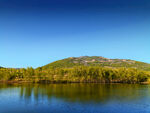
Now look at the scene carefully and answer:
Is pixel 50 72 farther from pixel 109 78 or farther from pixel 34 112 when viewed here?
pixel 34 112

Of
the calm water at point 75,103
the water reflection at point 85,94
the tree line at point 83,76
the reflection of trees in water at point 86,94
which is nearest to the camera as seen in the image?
the calm water at point 75,103

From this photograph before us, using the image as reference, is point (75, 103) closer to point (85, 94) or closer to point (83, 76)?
point (85, 94)

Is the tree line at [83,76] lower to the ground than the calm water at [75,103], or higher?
higher

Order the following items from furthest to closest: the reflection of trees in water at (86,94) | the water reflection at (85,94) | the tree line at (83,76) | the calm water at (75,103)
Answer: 1. the tree line at (83,76)
2. the reflection of trees in water at (86,94)
3. the water reflection at (85,94)
4. the calm water at (75,103)

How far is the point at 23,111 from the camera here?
31.7 m

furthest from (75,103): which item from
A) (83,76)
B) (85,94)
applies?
(83,76)

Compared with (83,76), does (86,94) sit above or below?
below

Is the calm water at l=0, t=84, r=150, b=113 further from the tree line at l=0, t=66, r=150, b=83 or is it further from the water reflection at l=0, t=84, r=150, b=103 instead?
the tree line at l=0, t=66, r=150, b=83

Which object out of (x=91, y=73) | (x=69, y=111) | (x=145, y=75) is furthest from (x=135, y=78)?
(x=69, y=111)

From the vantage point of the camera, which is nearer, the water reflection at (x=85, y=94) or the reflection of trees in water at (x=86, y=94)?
the water reflection at (x=85, y=94)

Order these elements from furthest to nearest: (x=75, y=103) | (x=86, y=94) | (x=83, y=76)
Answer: (x=83, y=76) < (x=86, y=94) < (x=75, y=103)

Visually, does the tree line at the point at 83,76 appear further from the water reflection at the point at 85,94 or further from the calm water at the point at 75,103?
the calm water at the point at 75,103

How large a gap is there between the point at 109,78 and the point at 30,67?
72674 mm

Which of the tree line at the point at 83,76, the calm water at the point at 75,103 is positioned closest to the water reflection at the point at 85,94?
the calm water at the point at 75,103
